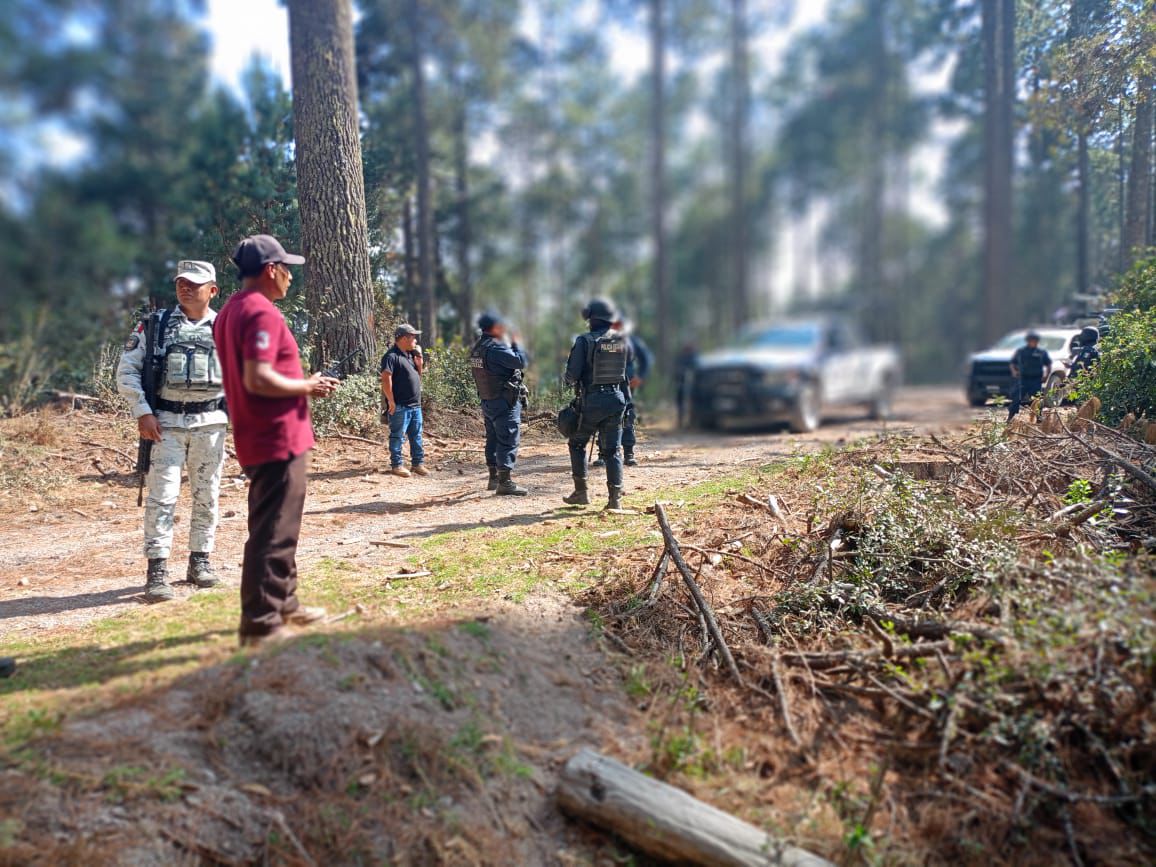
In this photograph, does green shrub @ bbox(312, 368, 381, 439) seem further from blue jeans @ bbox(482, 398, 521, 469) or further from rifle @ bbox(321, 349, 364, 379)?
blue jeans @ bbox(482, 398, 521, 469)

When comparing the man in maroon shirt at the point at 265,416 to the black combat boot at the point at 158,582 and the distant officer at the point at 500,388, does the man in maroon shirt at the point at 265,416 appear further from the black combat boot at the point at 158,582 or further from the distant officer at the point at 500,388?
the distant officer at the point at 500,388

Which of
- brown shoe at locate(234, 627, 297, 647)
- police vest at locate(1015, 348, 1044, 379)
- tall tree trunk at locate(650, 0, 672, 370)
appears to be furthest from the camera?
tall tree trunk at locate(650, 0, 672, 370)

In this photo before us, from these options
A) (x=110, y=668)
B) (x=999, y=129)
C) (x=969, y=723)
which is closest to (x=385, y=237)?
(x=110, y=668)

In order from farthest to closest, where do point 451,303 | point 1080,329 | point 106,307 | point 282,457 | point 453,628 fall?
point 451,303 < point 1080,329 < point 106,307 < point 453,628 < point 282,457

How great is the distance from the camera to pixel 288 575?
4.71 metres

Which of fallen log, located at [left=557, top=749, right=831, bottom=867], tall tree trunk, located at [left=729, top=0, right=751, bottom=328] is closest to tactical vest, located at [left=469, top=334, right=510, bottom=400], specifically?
fallen log, located at [left=557, top=749, right=831, bottom=867]

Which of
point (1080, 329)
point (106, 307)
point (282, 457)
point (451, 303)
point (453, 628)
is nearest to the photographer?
point (282, 457)

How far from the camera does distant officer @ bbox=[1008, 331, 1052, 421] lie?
9.45 meters

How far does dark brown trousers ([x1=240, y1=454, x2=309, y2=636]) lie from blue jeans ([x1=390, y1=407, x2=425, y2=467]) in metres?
4.17

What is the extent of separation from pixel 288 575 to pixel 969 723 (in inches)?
153

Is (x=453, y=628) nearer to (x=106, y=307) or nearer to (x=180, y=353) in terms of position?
(x=180, y=353)

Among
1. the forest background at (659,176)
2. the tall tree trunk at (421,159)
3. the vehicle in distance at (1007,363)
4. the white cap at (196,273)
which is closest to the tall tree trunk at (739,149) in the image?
the forest background at (659,176)

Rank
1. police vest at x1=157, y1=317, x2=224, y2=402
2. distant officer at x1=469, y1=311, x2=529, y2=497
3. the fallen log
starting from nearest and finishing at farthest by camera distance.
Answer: the fallen log → police vest at x1=157, y1=317, x2=224, y2=402 → distant officer at x1=469, y1=311, x2=529, y2=497

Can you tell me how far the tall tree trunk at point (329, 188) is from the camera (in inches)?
351
